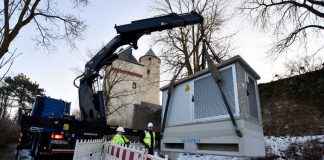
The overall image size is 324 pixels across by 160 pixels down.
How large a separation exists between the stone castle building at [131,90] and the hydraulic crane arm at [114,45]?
8294 millimetres

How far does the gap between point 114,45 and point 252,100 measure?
5.16 m

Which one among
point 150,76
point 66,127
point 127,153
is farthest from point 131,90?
point 127,153

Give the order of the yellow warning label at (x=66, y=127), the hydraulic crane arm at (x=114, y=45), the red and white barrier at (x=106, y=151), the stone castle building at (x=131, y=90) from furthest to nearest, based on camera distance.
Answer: the stone castle building at (x=131, y=90)
the hydraulic crane arm at (x=114, y=45)
the yellow warning label at (x=66, y=127)
the red and white barrier at (x=106, y=151)

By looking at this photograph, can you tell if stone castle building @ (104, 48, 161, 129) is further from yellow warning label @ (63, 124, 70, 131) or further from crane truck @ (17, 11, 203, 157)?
yellow warning label @ (63, 124, 70, 131)

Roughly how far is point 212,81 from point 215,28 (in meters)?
11.9

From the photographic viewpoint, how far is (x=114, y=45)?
8211mm

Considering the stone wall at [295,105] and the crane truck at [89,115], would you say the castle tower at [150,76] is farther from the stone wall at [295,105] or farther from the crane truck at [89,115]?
the crane truck at [89,115]

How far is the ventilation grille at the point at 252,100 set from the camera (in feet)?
18.6

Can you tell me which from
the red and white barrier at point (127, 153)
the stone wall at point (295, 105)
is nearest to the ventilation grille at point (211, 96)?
the red and white barrier at point (127, 153)

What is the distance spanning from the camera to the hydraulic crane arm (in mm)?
7691

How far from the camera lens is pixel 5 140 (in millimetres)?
17484

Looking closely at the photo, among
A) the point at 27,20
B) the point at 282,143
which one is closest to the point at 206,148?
the point at 282,143

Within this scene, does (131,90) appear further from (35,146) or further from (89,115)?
(35,146)

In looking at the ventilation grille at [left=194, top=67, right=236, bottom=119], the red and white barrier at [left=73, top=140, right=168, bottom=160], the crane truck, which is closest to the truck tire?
the crane truck
